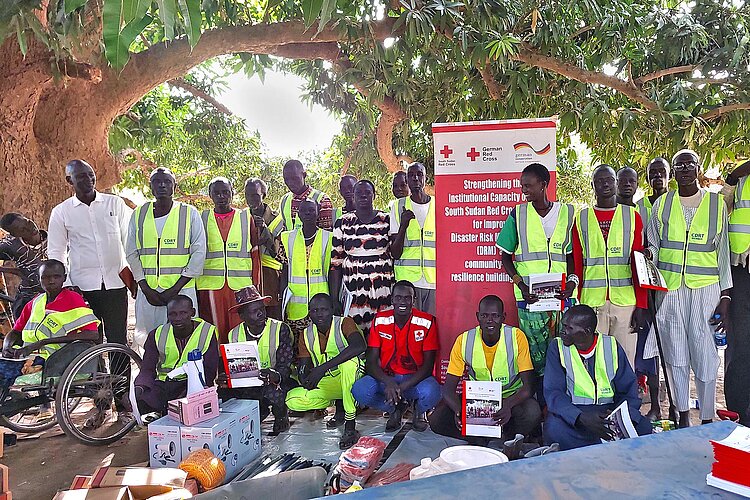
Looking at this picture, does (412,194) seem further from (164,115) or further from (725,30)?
(164,115)

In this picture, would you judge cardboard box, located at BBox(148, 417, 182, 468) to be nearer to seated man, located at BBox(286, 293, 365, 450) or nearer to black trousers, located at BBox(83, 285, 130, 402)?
seated man, located at BBox(286, 293, 365, 450)

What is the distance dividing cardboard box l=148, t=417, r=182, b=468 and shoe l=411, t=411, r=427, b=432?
5.08ft

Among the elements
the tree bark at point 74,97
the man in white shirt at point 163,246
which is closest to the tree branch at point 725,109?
the tree bark at point 74,97

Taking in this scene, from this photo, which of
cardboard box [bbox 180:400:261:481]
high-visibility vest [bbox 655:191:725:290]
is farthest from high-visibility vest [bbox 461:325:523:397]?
cardboard box [bbox 180:400:261:481]

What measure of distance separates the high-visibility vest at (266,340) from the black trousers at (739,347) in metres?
3.21

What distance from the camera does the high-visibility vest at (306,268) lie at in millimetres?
4570

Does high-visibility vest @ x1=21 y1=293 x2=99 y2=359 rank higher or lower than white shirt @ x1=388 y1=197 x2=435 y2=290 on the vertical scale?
lower

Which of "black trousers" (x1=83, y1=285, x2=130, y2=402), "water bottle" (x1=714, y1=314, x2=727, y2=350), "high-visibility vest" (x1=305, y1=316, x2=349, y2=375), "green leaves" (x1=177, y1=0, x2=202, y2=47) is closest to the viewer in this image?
"green leaves" (x1=177, y1=0, x2=202, y2=47)

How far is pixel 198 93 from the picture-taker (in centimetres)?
986

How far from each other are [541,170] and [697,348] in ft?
5.10

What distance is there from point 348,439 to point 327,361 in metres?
0.58

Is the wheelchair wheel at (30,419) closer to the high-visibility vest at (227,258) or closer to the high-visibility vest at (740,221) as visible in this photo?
the high-visibility vest at (227,258)

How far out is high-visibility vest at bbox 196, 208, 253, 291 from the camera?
4.73 meters

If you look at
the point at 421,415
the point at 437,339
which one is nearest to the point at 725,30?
the point at 437,339
